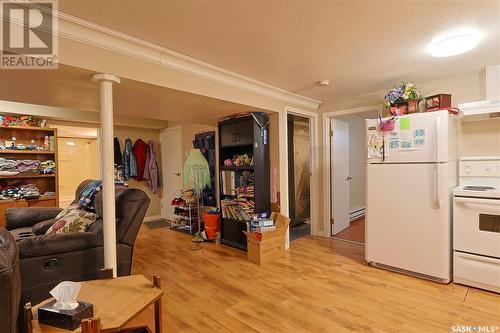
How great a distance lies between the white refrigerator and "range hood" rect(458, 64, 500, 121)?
0.14 metres

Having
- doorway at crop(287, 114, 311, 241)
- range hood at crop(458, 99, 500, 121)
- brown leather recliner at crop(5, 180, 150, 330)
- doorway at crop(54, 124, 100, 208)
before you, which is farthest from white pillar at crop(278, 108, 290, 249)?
doorway at crop(54, 124, 100, 208)

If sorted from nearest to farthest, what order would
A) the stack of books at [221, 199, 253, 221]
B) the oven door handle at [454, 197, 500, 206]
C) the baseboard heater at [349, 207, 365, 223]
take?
1. the oven door handle at [454, 197, 500, 206]
2. the stack of books at [221, 199, 253, 221]
3. the baseboard heater at [349, 207, 365, 223]

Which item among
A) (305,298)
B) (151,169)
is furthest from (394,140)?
(151,169)

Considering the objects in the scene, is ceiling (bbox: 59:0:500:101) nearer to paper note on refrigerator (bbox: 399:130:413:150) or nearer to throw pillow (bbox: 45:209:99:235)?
paper note on refrigerator (bbox: 399:130:413:150)

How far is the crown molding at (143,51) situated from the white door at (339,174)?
1571 millimetres

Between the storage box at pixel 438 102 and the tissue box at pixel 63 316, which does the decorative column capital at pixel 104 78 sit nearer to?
the tissue box at pixel 63 316

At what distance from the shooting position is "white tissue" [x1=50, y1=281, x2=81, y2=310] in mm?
1100

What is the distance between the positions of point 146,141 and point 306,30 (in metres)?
4.54

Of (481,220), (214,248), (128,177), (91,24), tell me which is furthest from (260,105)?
(128,177)

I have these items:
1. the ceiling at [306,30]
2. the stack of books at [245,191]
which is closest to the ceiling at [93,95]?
the ceiling at [306,30]

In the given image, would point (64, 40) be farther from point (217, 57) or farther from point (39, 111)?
point (39, 111)

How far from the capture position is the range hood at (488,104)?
233 centimetres

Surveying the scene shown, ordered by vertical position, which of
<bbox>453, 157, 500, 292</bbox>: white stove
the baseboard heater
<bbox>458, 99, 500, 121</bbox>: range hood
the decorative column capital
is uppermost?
the decorative column capital

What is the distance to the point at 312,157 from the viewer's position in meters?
3.96
